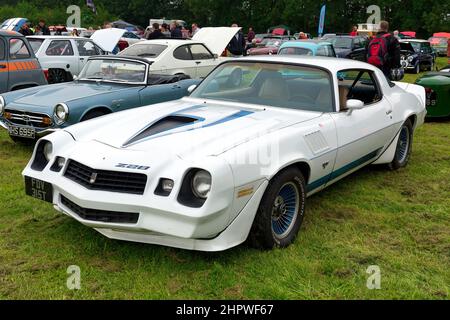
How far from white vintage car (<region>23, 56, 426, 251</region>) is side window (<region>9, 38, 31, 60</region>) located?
15.3ft

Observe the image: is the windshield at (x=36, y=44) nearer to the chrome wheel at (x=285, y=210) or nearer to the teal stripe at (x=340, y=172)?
the teal stripe at (x=340, y=172)

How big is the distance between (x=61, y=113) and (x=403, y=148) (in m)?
4.37

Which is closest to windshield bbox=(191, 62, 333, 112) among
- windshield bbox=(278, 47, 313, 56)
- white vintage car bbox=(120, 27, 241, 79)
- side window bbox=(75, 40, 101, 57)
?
white vintage car bbox=(120, 27, 241, 79)

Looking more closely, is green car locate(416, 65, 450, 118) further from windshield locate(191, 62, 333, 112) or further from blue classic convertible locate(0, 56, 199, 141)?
windshield locate(191, 62, 333, 112)

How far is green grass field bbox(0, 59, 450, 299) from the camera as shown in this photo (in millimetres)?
3225

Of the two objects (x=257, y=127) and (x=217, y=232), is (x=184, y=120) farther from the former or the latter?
(x=217, y=232)

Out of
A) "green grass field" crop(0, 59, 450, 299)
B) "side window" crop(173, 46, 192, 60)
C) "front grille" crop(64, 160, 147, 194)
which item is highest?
"side window" crop(173, 46, 192, 60)

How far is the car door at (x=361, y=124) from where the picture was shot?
4.55 meters

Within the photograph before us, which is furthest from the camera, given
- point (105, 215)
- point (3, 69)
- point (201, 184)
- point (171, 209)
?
point (3, 69)

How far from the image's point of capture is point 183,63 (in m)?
10.7

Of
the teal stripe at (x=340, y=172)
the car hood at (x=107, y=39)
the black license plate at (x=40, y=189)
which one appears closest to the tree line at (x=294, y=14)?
the car hood at (x=107, y=39)

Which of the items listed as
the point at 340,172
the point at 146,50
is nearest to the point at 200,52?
the point at 146,50

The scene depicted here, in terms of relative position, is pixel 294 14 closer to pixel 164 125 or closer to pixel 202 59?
pixel 202 59
